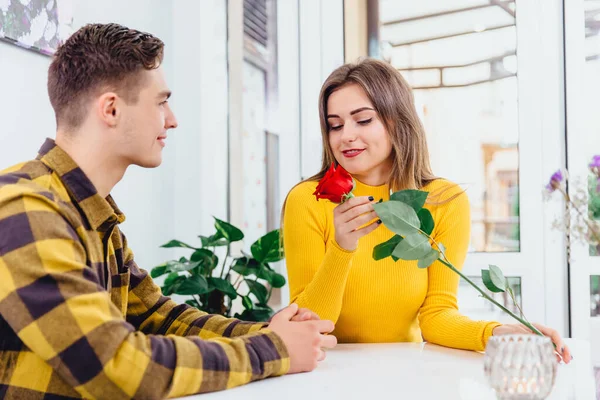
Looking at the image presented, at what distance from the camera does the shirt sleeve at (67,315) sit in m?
0.83

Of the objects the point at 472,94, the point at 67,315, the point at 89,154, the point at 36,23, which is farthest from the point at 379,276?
the point at 472,94

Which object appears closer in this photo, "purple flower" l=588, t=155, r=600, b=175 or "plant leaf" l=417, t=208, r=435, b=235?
"purple flower" l=588, t=155, r=600, b=175

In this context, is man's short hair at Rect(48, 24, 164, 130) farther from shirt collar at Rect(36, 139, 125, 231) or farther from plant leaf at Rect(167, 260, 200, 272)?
plant leaf at Rect(167, 260, 200, 272)

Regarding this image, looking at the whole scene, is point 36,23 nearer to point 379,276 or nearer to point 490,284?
point 379,276

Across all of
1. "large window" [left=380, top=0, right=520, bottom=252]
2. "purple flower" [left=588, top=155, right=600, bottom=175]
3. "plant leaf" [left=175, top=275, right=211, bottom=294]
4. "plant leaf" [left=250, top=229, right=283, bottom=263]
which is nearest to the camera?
"purple flower" [left=588, top=155, right=600, bottom=175]

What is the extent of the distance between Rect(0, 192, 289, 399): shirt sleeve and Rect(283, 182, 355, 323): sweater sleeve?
2.03 feet

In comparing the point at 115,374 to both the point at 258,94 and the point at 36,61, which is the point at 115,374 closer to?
the point at 36,61

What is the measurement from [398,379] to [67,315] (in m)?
0.53

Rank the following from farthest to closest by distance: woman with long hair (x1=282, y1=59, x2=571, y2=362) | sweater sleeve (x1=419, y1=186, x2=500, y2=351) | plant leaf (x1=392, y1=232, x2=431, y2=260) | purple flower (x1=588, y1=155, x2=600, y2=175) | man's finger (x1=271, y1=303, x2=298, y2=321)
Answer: woman with long hair (x1=282, y1=59, x2=571, y2=362)
sweater sleeve (x1=419, y1=186, x2=500, y2=351)
man's finger (x1=271, y1=303, x2=298, y2=321)
plant leaf (x1=392, y1=232, x2=431, y2=260)
purple flower (x1=588, y1=155, x2=600, y2=175)

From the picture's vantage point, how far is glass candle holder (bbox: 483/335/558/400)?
0.82 metres

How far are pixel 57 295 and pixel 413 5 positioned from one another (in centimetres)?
235

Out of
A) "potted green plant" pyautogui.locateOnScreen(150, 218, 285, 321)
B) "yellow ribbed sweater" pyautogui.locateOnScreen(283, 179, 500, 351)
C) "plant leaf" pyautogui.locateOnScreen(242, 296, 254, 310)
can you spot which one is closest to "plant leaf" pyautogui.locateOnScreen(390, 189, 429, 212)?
"yellow ribbed sweater" pyautogui.locateOnScreen(283, 179, 500, 351)

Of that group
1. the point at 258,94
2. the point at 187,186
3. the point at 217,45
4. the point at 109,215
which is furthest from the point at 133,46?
the point at 258,94

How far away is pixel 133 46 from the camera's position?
1.07 meters
